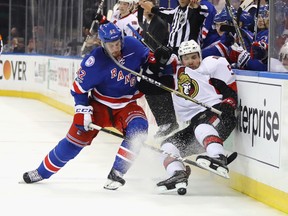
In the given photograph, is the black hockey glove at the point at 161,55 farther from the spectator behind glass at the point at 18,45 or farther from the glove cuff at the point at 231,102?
the spectator behind glass at the point at 18,45

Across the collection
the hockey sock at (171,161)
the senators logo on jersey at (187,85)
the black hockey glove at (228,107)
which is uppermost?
the senators logo on jersey at (187,85)

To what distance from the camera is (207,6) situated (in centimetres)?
579

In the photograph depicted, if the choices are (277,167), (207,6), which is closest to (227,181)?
(277,167)

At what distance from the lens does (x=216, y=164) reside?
4664 millimetres

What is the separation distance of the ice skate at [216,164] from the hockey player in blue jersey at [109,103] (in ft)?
1.39

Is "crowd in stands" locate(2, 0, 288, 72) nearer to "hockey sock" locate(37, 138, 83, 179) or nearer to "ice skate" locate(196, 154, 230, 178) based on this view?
"ice skate" locate(196, 154, 230, 178)

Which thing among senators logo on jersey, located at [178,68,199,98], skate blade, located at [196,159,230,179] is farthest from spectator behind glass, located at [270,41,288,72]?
skate blade, located at [196,159,230,179]

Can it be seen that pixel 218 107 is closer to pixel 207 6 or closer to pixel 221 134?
pixel 221 134

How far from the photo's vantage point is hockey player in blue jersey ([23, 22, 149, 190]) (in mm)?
4891

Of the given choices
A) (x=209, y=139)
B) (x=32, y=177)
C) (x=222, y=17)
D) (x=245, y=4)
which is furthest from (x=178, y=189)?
(x=245, y=4)

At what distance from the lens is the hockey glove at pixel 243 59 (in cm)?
527

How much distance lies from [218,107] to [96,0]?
198 inches

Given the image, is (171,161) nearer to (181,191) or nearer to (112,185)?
(181,191)

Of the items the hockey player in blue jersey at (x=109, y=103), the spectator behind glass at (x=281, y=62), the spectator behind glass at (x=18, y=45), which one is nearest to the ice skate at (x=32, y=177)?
the hockey player in blue jersey at (x=109, y=103)
